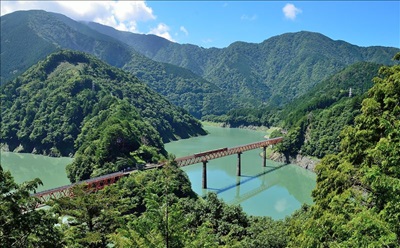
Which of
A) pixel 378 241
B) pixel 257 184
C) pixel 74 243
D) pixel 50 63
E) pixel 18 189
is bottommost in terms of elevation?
pixel 257 184

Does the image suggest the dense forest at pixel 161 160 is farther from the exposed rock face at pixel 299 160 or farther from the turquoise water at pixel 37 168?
the turquoise water at pixel 37 168

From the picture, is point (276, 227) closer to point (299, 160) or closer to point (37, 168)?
point (299, 160)

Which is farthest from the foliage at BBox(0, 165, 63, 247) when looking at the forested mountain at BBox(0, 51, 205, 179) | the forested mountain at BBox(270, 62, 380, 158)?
the forested mountain at BBox(270, 62, 380, 158)

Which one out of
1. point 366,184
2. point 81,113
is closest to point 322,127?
point 81,113

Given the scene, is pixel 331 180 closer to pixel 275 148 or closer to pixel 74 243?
pixel 74 243

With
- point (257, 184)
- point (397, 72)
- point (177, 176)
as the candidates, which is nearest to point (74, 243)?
point (397, 72)

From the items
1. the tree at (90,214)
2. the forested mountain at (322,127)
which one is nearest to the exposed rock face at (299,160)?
the forested mountain at (322,127)

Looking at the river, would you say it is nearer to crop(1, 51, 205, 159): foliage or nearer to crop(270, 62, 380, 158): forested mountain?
crop(270, 62, 380, 158): forested mountain
